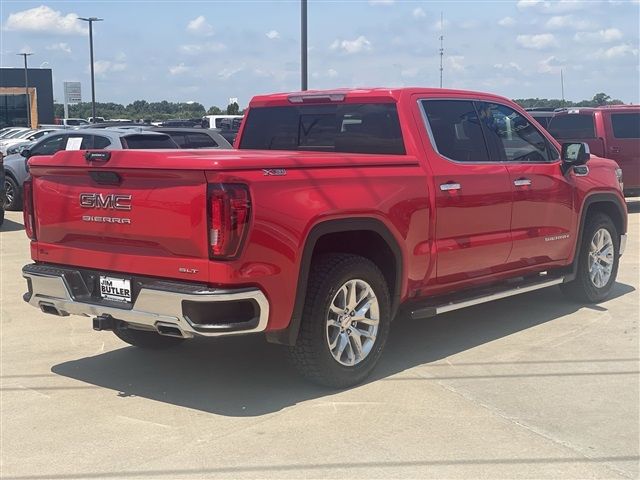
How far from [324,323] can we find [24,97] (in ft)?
217

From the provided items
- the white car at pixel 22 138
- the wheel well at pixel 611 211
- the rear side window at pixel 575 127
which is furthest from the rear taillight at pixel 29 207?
the white car at pixel 22 138

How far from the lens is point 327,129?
618 centimetres

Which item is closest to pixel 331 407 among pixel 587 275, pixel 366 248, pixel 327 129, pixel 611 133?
pixel 366 248

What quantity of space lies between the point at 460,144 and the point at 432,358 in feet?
5.42

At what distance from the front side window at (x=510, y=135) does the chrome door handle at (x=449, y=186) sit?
2.48 feet

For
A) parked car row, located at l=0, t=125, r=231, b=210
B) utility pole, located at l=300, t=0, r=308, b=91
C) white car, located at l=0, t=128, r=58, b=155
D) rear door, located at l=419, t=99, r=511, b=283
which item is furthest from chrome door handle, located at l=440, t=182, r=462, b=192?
white car, located at l=0, t=128, r=58, b=155

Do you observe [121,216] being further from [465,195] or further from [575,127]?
[575,127]

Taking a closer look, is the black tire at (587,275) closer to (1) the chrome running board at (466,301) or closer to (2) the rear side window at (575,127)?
(1) the chrome running board at (466,301)

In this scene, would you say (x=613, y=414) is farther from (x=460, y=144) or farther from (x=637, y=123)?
(x=637, y=123)

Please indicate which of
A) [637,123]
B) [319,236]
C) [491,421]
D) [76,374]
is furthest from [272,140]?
[637,123]

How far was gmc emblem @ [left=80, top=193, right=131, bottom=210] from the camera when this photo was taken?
15.4 feet

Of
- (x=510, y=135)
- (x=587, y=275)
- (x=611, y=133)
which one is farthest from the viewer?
(x=611, y=133)

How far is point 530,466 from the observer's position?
3.96 metres

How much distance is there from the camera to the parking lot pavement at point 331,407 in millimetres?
4004
